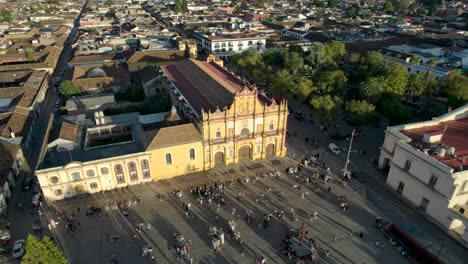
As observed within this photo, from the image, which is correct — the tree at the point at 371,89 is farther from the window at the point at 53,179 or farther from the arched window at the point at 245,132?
the window at the point at 53,179

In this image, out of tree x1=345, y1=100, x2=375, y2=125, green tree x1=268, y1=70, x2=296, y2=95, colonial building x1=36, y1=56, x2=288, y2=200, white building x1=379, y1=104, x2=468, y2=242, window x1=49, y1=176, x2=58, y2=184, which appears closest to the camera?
white building x1=379, y1=104, x2=468, y2=242

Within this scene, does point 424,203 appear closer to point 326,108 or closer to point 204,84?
point 326,108

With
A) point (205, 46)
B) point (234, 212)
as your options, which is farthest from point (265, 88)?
point (234, 212)

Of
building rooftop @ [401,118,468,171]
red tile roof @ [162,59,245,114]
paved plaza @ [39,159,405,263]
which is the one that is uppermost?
red tile roof @ [162,59,245,114]

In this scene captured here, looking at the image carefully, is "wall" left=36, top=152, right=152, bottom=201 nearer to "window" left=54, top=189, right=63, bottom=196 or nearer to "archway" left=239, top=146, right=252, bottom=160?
"window" left=54, top=189, right=63, bottom=196

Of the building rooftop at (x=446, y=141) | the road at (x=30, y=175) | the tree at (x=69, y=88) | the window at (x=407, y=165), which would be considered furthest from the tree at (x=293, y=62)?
the road at (x=30, y=175)

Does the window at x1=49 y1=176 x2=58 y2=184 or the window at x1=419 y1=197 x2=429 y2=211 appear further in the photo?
the window at x1=49 y1=176 x2=58 y2=184

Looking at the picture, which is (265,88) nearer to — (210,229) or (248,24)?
(210,229)

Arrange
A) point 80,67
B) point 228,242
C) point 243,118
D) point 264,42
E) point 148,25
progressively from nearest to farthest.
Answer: point 228,242
point 243,118
point 80,67
point 264,42
point 148,25

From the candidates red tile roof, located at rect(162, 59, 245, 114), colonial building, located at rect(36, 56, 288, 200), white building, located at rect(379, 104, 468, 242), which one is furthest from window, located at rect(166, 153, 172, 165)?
white building, located at rect(379, 104, 468, 242)
